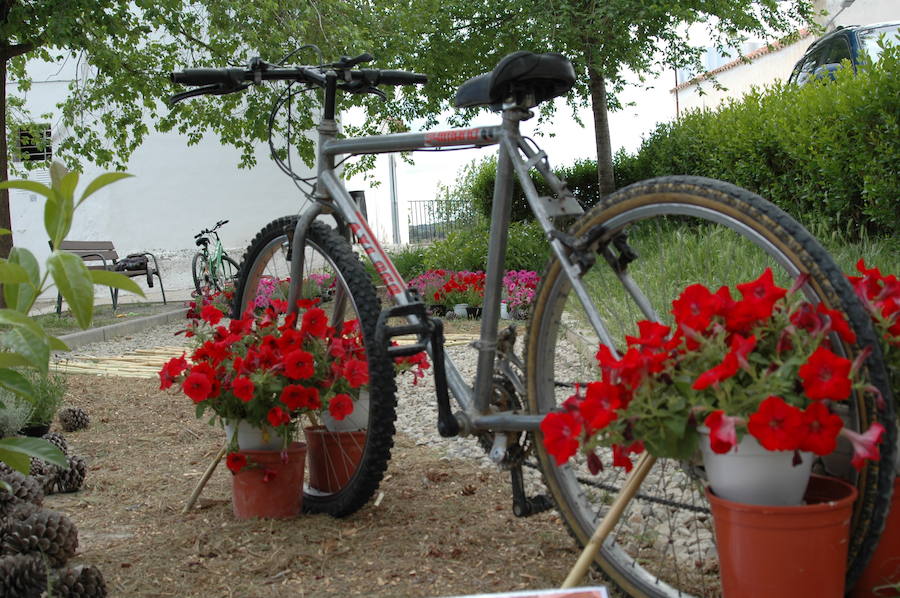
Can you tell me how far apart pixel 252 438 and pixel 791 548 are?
5.59ft

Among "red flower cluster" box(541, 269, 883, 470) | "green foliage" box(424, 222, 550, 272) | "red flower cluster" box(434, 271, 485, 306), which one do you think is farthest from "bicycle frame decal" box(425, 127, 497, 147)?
"green foliage" box(424, 222, 550, 272)

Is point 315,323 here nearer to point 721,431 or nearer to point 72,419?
point 721,431

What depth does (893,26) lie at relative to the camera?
7949 mm

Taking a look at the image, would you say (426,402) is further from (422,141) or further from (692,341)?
(692,341)

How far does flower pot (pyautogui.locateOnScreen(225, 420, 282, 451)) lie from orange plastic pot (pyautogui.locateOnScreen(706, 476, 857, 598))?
156cm

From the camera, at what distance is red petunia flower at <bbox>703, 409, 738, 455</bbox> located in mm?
1340

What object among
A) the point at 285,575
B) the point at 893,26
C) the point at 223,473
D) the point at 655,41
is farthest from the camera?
the point at 655,41

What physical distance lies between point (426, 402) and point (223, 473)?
54.8 inches

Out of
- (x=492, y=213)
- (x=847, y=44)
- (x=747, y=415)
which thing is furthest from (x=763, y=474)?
(x=847, y=44)

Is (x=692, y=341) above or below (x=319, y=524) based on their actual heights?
above

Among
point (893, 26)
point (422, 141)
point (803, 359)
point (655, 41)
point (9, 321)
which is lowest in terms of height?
point (803, 359)

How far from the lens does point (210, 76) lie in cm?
264

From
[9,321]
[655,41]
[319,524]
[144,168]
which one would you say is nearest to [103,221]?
[144,168]

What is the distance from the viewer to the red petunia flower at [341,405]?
2.53 metres
